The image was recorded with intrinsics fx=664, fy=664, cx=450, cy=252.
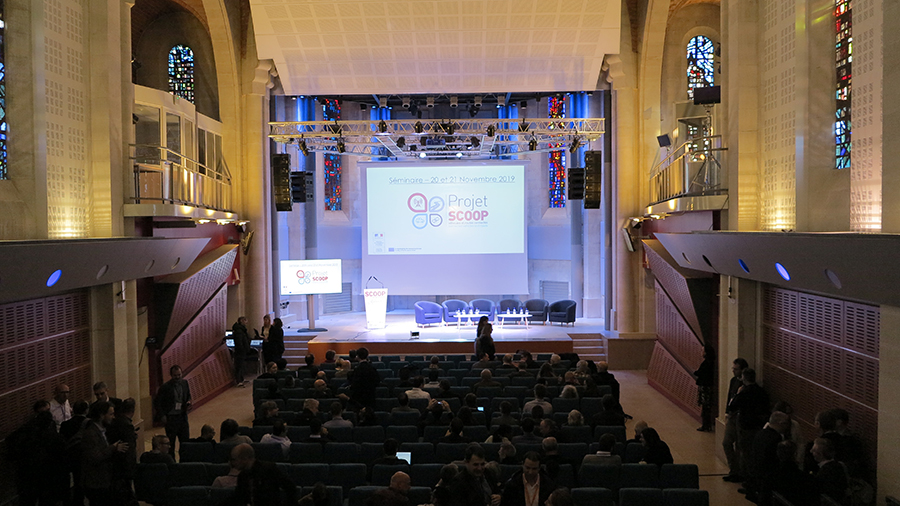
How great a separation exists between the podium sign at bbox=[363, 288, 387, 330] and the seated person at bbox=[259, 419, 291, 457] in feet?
36.5

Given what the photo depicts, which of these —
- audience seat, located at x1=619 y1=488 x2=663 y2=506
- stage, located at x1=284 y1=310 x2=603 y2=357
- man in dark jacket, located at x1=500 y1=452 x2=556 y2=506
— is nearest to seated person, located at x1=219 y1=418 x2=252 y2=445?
man in dark jacket, located at x1=500 y1=452 x2=556 y2=506

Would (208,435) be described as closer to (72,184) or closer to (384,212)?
(72,184)

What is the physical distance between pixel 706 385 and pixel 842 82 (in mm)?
5008

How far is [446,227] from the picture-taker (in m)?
18.8

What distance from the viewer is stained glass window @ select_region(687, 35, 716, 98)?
15.9 metres

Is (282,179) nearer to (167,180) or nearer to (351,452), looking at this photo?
(167,180)

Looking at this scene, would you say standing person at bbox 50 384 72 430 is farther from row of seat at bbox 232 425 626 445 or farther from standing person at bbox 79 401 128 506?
row of seat at bbox 232 425 626 445

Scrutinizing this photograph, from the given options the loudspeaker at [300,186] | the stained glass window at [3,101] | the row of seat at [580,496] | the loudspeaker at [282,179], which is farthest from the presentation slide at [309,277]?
the row of seat at [580,496]

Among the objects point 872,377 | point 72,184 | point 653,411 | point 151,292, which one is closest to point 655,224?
point 653,411

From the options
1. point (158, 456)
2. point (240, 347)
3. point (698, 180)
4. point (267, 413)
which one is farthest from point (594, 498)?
point (240, 347)

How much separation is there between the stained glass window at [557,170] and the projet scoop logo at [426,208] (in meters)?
5.65

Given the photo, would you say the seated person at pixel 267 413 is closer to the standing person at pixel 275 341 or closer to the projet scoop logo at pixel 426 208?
the standing person at pixel 275 341

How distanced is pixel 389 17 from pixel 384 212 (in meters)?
6.37

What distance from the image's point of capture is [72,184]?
8.36 m
